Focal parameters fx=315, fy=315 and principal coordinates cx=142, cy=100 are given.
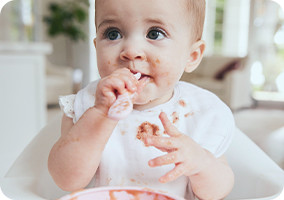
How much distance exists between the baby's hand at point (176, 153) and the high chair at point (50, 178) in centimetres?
15

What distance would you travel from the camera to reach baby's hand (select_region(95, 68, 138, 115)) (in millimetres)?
330

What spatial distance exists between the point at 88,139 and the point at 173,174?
104 millimetres

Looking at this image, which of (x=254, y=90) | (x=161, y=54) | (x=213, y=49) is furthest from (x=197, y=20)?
(x=213, y=49)

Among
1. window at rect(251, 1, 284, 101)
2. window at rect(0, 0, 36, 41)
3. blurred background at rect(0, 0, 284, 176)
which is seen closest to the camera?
blurred background at rect(0, 0, 284, 176)

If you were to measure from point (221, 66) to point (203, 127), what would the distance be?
2.81 m

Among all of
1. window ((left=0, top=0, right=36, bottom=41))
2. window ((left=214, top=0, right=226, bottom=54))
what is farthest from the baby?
window ((left=214, top=0, right=226, bottom=54))

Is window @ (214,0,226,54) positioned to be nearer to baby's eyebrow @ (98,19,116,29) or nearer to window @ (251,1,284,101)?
window @ (251,1,284,101)

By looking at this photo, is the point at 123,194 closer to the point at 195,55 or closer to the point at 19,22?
the point at 195,55

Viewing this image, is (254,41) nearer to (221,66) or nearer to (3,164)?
(221,66)

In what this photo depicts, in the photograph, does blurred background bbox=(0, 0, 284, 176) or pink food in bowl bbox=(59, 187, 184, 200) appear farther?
blurred background bbox=(0, 0, 284, 176)

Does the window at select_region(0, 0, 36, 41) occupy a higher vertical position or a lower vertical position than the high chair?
higher

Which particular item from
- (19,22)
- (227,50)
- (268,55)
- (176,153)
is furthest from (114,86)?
(227,50)

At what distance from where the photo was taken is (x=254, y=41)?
402 centimetres

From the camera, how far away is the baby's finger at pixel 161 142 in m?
0.34
